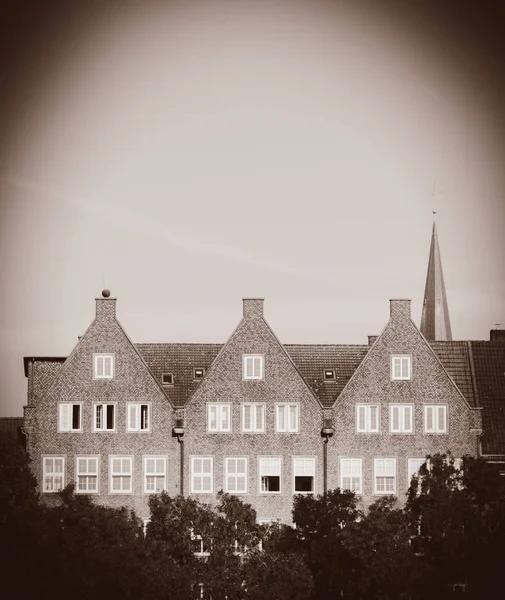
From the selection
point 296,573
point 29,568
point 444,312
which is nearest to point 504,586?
point 296,573

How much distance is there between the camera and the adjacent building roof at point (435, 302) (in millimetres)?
149750

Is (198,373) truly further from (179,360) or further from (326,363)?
(326,363)

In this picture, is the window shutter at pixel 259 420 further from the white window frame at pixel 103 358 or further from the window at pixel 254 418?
the white window frame at pixel 103 358

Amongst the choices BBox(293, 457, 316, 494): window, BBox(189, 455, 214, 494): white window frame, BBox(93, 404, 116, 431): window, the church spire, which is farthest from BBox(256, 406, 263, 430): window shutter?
the church spire

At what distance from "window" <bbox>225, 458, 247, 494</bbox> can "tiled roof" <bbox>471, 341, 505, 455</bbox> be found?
13.3 meters

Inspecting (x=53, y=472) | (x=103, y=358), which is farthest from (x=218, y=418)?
(x=53, y=472)

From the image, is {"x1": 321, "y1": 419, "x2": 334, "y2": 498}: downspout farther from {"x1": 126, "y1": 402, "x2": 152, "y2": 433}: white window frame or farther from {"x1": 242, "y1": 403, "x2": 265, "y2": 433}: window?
{"x1": 126, "y1": 402, "x2": 152, "y2": 433}: white window frame

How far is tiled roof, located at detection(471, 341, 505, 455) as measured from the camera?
96.2m

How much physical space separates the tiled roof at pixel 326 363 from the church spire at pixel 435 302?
51802mm

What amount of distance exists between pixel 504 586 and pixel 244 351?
2325cm

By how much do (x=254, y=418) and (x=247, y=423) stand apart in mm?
461

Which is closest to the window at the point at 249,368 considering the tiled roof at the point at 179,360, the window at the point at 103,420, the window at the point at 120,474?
the tiled roof at the point at 179,360

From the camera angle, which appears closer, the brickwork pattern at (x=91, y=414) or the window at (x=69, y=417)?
the brickwork pattern at (x=91, y=414)

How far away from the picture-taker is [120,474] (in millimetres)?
93500
